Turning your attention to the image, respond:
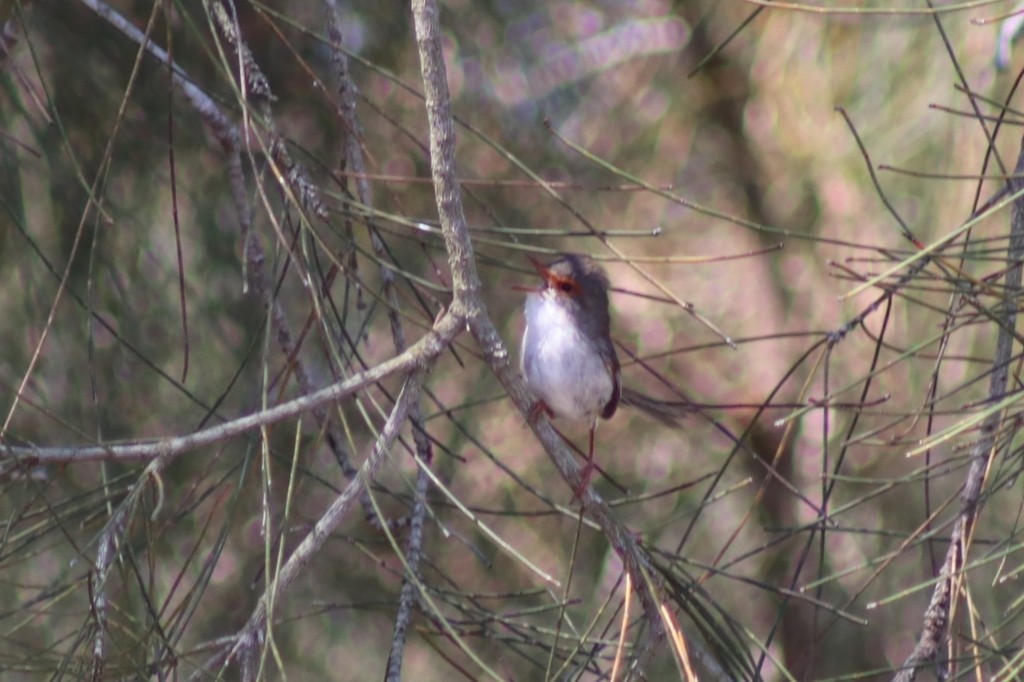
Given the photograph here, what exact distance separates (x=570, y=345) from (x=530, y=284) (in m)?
0.54

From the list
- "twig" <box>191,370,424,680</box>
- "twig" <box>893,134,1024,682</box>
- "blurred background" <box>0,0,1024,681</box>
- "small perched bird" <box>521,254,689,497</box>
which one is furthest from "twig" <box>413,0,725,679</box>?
"blurred background" <box>0,0,1024,681</box>

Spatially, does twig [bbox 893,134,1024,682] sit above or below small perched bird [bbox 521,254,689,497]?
below

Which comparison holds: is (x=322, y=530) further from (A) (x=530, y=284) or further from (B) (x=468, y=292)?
(A) (x=530, y=284)

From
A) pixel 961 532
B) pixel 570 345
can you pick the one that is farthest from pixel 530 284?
pixel 961 532

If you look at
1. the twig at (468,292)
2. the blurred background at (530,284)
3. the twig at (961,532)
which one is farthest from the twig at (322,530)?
the blurred background at (530,284)

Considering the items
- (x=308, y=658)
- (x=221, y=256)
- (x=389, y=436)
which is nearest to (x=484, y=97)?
(x=221, y=256)

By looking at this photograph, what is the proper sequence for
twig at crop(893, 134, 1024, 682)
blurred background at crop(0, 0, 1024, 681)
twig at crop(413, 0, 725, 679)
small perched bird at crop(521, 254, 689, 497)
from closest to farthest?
1. twig at crop(413, 0, 725, 679)
2. twig at crop(893, 134, 1024, 682)
3. small perched bird at crop(521, 254, 689, 497)
4. blurred background at crop(0, 0, 1024, 681)

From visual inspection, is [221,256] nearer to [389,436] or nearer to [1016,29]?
[389,436]

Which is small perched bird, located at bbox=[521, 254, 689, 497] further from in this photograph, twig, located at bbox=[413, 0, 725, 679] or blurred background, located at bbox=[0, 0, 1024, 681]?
twig, located at bbox=[413, 0, 725, 679]

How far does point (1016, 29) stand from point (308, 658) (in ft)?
7.09

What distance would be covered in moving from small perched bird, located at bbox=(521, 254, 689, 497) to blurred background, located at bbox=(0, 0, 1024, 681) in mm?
225

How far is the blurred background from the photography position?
2303 mm

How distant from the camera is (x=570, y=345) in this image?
201cm

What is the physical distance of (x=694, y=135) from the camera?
304cm
